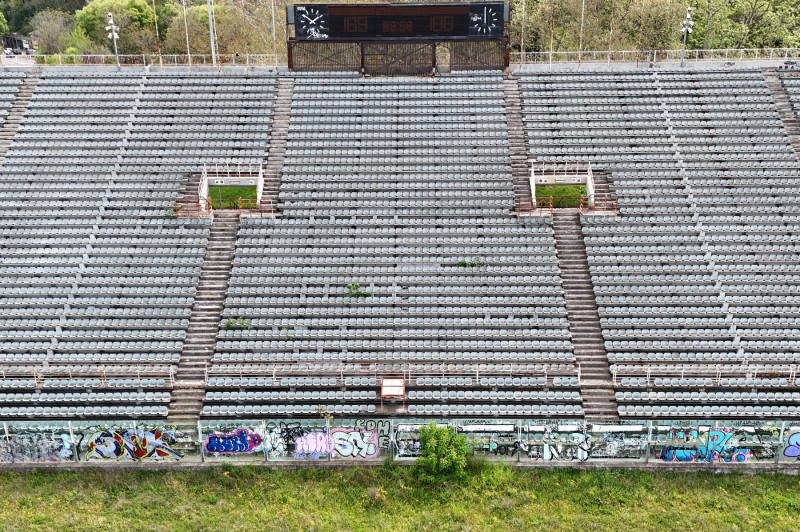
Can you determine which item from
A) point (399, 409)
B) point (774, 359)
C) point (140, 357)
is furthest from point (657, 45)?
point (140, 357)

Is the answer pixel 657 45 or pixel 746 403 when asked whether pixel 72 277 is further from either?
pixel 657 45

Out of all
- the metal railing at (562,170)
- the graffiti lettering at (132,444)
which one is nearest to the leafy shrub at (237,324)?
the graffiti lettering at (132,444)

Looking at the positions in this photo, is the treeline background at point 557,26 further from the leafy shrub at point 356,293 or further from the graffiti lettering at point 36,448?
the graffiti lettering at point 36,448

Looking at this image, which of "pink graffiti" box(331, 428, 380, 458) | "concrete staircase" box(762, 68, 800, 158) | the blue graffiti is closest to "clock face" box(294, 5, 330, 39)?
"pink graffiti" box(331, 428, 380, 458)

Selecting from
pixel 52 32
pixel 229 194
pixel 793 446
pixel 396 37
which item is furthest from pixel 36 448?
pixel 52 32

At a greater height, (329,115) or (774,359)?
(329,115)

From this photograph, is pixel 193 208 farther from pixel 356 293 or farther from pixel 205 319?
pixel 356 293
